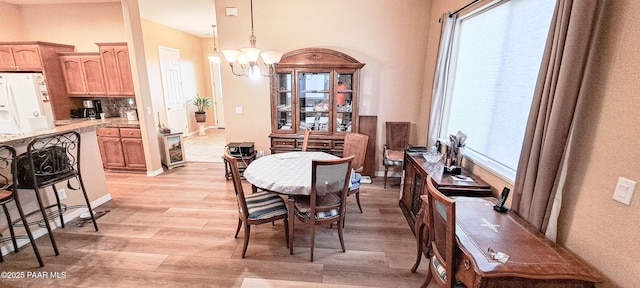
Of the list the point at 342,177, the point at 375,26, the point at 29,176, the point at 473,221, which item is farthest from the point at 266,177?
the point at 375,26

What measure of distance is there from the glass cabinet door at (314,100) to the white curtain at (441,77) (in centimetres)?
147

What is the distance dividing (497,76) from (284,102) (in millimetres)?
2758

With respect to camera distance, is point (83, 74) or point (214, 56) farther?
point (214, 56)

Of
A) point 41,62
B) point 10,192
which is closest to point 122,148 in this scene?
point 41,62

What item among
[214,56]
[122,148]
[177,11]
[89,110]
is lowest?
[122,148]

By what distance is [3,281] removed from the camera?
6.46 ft

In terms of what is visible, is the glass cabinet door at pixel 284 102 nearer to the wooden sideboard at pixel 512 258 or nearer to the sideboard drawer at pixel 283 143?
the sideboard drawer at pixel 283 143

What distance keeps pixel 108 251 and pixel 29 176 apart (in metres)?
0.92

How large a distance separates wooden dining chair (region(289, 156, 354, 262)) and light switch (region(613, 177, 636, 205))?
4.78ft

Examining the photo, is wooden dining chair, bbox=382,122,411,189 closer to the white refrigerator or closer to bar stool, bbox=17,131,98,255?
bar stool, bbox=17,131,98,255

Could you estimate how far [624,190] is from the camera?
3.88 ft

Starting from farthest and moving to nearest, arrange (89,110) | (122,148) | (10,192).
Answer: (89,110)
(122,148)
(10,192)

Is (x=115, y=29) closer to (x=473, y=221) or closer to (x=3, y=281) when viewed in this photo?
(x=3, y=281)

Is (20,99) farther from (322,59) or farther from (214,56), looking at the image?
(322,59)
